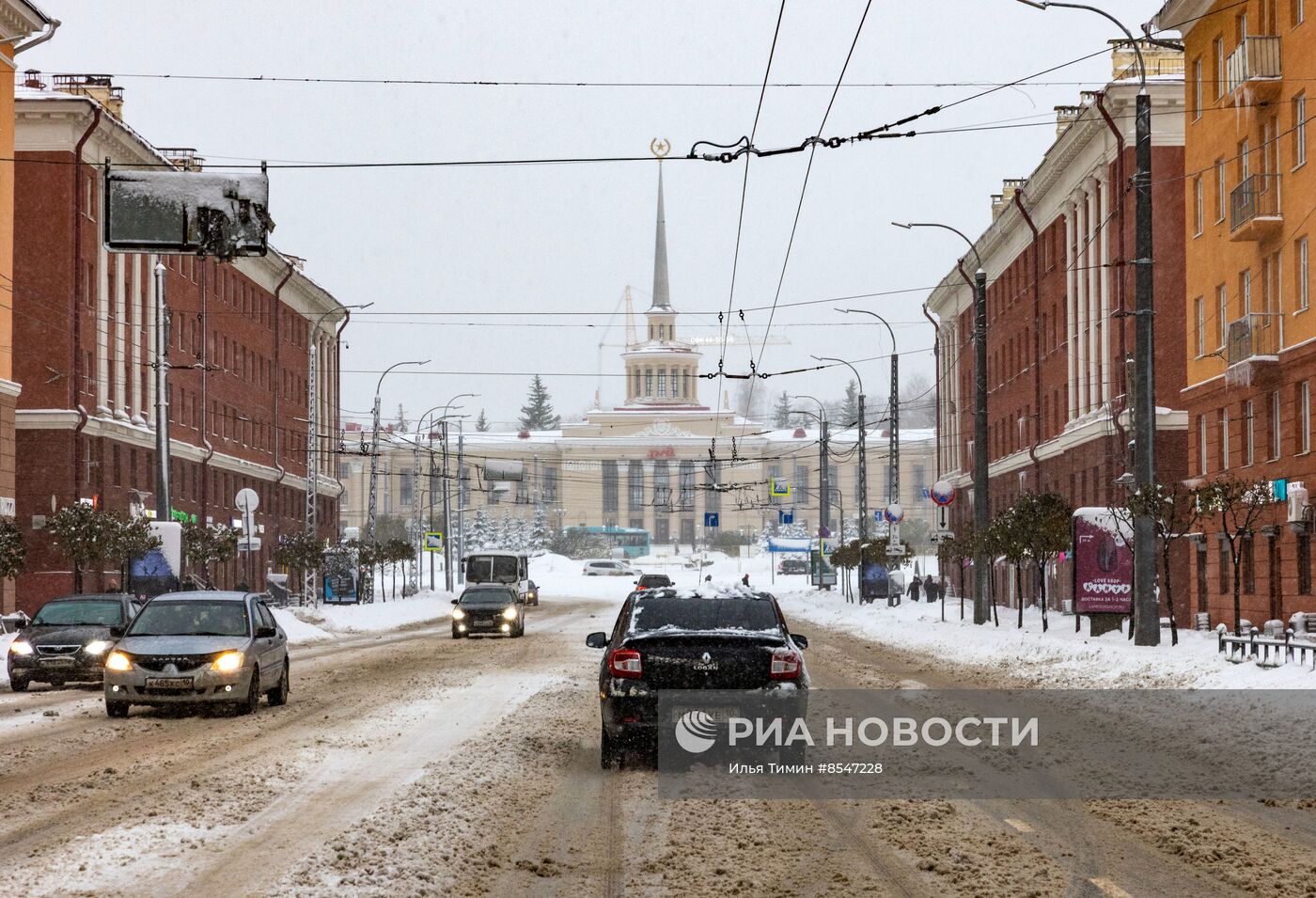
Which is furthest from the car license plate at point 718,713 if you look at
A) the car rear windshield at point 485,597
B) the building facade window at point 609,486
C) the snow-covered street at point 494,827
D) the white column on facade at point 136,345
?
the building facade window at point 609,486

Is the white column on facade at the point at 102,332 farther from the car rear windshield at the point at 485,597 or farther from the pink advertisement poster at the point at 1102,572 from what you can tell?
the pink advertisement poster at the point at 1102,572

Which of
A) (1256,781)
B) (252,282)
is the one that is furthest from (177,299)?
(1256,781)

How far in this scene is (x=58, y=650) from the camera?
993 inches

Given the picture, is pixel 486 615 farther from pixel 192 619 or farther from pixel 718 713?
pixel 718 713

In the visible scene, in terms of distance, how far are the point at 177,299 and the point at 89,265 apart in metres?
9.26

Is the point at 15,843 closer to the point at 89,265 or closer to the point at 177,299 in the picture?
the point at 89,265

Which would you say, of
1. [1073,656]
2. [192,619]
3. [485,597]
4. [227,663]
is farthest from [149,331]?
[227,663]

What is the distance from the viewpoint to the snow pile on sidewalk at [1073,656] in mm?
21594

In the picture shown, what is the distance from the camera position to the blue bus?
15200 cm

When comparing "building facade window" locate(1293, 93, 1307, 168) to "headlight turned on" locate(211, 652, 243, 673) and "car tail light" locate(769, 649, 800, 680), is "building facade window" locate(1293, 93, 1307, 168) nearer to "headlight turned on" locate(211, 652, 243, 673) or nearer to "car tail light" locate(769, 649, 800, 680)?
"headlight turned on" locate(211, 652, 243, 673)

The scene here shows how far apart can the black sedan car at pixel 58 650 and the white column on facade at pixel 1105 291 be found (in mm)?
32401

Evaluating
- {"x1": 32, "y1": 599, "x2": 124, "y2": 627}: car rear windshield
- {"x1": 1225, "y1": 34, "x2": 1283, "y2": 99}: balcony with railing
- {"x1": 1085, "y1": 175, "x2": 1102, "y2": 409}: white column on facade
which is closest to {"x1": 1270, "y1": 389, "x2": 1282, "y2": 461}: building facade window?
{"x1": 1225, "y1": 34, "x2": 1283, "y2": 99}: balcony with railing

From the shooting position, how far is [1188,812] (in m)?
11.5

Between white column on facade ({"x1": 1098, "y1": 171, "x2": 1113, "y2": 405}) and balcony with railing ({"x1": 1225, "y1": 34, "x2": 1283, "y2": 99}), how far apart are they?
13.1 meters
